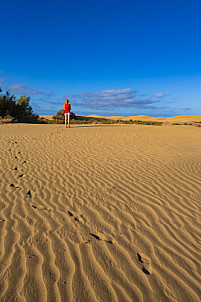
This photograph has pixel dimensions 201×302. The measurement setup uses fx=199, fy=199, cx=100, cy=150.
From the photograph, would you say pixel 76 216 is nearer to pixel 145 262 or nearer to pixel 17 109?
pixel 145 262

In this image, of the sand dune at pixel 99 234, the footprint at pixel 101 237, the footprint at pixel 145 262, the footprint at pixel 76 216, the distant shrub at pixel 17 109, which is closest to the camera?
the sand dune at pixel 99 234

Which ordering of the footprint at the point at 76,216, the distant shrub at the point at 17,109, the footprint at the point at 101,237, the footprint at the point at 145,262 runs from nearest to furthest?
the footprint at the point at 145,262 < the footprint at the point at 101,237 < the footprint at the point at 76,216 < the distant shrub at the point at 17,109

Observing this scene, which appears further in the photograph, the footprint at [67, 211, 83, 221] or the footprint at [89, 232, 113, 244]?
the footprint at [67, 211, 83, 221]

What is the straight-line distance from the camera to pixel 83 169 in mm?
6555

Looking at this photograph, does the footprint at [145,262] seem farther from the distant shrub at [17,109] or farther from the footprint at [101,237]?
the distant shrub at [17,109]

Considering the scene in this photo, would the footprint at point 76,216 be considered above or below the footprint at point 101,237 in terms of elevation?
above

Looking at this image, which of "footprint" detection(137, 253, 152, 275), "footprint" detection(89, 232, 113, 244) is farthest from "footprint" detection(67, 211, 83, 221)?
"footprint" detection(137, 253, 152, 275)

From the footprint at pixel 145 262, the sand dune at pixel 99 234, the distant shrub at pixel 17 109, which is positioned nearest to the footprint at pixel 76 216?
the sand dune at pixel 99 234

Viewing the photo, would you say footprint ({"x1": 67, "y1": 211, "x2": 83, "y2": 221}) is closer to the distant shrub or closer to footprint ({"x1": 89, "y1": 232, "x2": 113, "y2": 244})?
footprint ({"x1": 89, "y1": 232, "x2": 113, "y2": 244})

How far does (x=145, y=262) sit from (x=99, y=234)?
34.2 inches

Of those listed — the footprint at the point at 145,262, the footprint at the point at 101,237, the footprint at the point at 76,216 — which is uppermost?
the footprint at the point at 76,216

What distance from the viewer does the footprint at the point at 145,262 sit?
104 inches

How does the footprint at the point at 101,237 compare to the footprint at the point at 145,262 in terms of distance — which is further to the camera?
the footprint at the point at 101,237

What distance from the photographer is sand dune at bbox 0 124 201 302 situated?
2.39 meters
